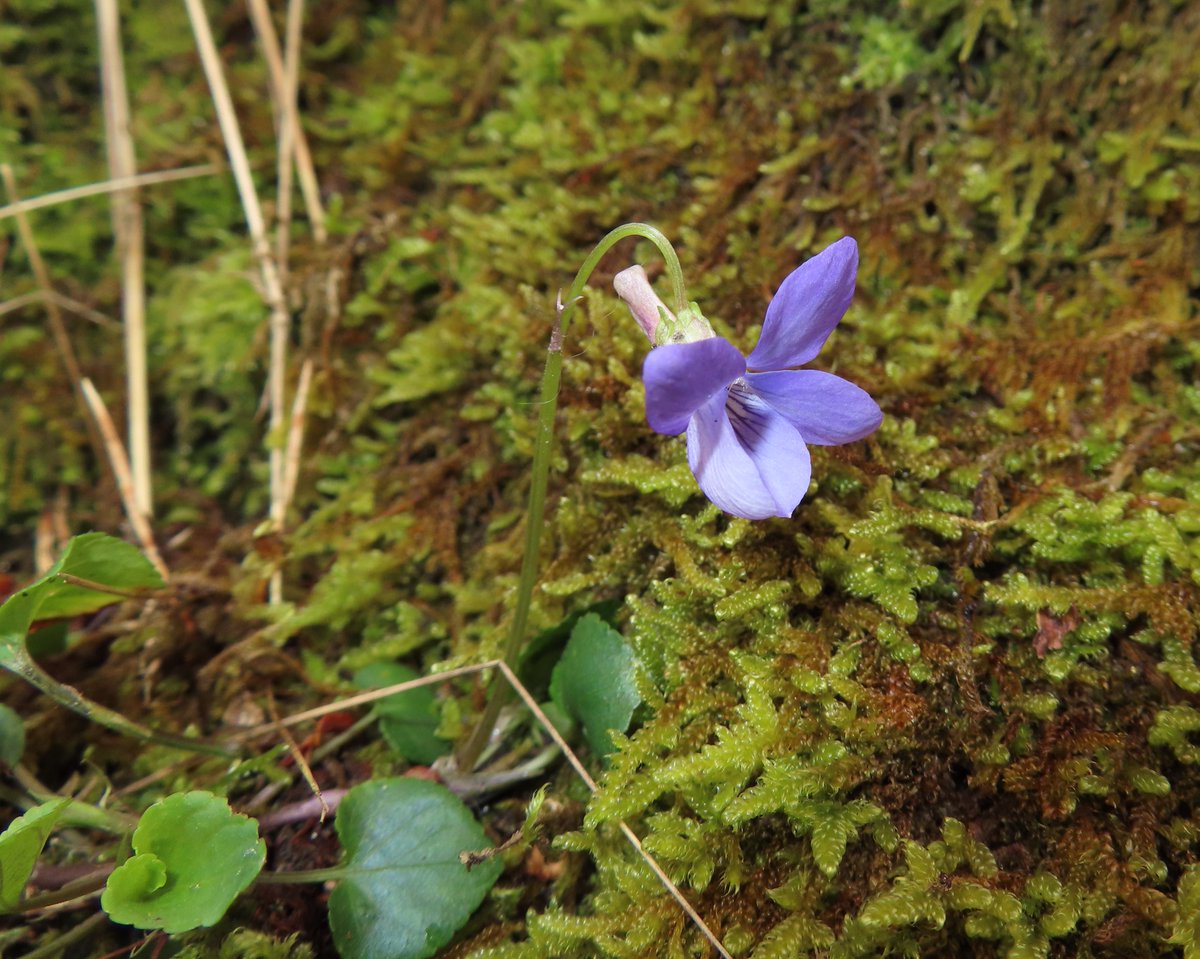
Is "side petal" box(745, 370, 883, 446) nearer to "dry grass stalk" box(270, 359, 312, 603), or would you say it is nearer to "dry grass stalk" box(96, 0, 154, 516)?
"dry grass stalk" box(270, 359, 312, 603)

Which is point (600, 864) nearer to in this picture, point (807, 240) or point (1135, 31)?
point (807, 240)

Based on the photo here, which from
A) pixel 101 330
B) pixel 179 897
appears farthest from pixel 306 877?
pixel 101 330

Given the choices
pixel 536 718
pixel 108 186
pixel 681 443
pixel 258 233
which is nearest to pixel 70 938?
pixel 536 718

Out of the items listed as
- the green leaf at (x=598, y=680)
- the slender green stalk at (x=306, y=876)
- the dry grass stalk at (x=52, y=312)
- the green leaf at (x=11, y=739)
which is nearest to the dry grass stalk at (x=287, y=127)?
the dry grass stalk at (x=52, y=312)

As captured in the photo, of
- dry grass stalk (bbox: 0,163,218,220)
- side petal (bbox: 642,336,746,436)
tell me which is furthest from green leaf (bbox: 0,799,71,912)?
dry grass stalk (bbox: 0,163,218,220)

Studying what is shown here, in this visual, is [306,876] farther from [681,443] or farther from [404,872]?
[681,443]

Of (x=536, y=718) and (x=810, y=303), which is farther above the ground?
(x=810, y=303)

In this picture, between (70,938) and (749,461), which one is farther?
(70,938)
